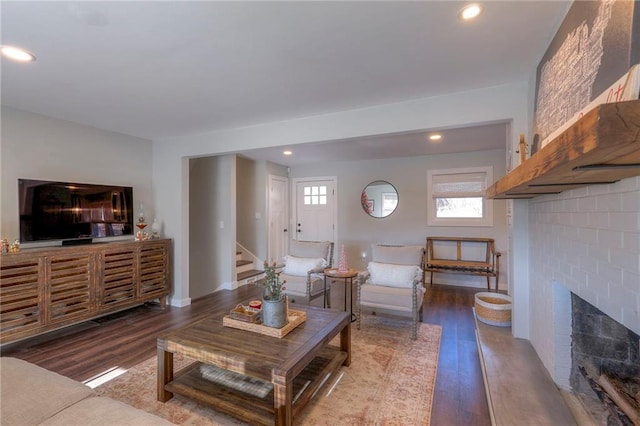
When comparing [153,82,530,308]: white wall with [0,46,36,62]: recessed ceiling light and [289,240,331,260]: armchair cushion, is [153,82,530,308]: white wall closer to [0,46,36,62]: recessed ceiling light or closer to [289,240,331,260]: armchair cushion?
[289,240,331,260]: armchair cushion

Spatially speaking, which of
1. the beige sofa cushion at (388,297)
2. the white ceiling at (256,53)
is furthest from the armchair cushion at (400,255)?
the white ceiling at (256,53)

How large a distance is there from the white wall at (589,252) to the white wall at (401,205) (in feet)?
9.80

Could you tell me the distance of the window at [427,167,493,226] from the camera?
4938mm

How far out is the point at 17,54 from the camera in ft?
6.35

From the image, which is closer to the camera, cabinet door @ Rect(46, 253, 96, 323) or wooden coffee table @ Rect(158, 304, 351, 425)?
wooden coffee table @ Rect(158, 304, 351, 425)

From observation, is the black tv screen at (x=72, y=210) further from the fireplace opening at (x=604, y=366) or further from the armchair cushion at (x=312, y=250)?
the fireplace opening at (x=604, y=366)

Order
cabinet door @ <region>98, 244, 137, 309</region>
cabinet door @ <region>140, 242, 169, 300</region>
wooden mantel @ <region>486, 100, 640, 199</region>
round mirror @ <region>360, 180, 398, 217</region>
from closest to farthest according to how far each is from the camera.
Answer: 1. wooden mantel @ <region>486, 100, 640, 199</region>
2. cabinet door @ <region>98, 244, 137, 309</region>
3. cabinet door @ <region>140, 242, 169, 300</region>
4. round mirror @ <region>360, 180, 398, 217</region>

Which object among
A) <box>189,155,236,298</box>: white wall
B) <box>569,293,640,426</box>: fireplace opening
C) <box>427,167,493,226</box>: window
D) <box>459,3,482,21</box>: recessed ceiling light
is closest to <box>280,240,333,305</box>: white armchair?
<box>189,155,236,298</box>: white wall

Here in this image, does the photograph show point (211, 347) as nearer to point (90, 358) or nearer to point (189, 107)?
point (90, 358)

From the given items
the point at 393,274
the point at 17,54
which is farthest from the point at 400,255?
the point at 17,54

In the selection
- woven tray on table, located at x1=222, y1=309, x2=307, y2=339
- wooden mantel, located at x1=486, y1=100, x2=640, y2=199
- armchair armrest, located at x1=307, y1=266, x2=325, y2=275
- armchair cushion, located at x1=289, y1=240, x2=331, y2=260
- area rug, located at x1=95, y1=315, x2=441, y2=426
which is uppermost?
wooden mantel, located at x1=486, y1=100, x2=640, y2=199

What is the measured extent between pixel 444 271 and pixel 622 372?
3.49 m

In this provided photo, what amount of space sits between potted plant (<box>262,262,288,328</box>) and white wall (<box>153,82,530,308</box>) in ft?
5.70

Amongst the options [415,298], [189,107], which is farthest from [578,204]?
[189,107]
